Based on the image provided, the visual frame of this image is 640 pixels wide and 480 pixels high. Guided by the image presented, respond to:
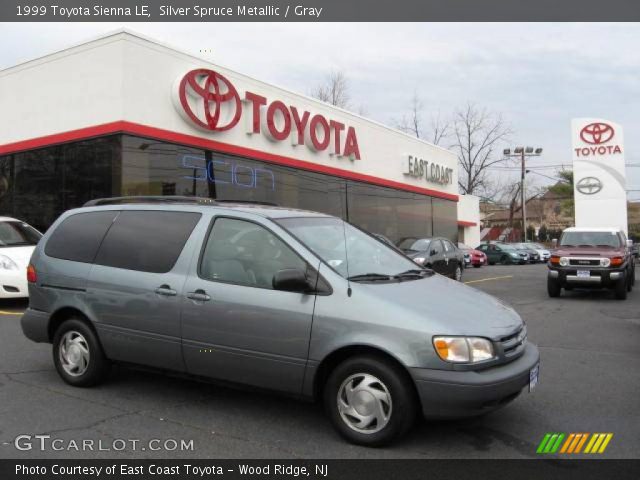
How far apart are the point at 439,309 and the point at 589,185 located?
29861mm

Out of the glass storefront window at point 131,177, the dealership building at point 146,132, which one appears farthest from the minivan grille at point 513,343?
the dealership building at point 146,132

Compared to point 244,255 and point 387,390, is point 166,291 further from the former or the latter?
point 387,390

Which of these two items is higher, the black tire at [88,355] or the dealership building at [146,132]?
the dealership building at [146,132]

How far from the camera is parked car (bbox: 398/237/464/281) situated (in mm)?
14711

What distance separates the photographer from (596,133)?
99.9 feet

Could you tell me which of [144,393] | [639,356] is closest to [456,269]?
[639,356]

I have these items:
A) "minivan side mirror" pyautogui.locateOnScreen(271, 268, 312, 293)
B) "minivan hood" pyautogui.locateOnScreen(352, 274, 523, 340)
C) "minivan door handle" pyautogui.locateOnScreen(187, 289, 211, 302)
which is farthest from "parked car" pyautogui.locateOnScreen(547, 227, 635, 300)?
"minivan door handle" pyautogui.locateOnScreen(187, 289, 211, 302)

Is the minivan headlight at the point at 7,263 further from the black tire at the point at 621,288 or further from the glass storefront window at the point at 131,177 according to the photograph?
the black tire at the point at 621,288

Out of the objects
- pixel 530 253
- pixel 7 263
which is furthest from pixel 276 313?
pixel 530 253

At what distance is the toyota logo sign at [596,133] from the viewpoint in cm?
3027

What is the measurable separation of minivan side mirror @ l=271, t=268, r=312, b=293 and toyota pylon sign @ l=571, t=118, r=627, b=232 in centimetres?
2968

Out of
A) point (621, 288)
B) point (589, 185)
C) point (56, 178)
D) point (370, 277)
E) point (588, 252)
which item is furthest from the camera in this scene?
point (589, 185)

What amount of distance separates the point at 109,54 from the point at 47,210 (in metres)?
4.16
